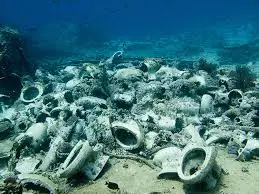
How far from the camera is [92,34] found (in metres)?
40.1

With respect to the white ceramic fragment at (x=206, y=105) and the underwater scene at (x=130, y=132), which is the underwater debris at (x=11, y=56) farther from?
the white ceramic fragment at (x=206, y=105)

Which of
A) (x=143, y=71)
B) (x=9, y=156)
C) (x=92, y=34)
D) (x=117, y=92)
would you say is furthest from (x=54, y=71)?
(x=92, y=34)

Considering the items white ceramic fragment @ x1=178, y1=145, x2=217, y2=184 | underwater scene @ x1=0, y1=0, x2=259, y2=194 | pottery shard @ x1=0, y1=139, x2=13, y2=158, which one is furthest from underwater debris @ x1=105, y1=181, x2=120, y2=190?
pottery shard @ x1=0, y1=139, x2=13, y2=158

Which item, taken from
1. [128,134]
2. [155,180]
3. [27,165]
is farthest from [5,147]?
[155,180]

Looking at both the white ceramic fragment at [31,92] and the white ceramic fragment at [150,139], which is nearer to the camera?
the white ceramic fragment at [150,139]

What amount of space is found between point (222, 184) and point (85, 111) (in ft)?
18.2

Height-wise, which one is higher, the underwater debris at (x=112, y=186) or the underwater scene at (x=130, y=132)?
the underwater scene at (x=130, y=132)

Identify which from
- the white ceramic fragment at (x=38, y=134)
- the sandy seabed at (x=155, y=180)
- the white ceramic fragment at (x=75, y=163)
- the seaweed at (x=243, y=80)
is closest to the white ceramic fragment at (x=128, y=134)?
the sandy seabed at (x=155, y=180)

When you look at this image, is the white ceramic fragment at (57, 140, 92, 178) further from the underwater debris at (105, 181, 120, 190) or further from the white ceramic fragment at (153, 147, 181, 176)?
the white ceramic fragment at (153, 147, 181, 176)

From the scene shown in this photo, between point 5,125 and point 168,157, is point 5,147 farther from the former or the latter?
point 168,157

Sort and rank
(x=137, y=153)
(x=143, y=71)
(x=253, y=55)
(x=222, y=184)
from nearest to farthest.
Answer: (x=222, y=184) → (x=137, y=153) → (x=143, y=71) → (x=253, y=55)

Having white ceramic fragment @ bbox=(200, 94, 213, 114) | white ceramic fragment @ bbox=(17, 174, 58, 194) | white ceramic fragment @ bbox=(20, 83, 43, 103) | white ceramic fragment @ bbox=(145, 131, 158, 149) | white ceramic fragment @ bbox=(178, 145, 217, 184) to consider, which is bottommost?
white ceramic fragment @ bbox=(17, 174, 58, 194)

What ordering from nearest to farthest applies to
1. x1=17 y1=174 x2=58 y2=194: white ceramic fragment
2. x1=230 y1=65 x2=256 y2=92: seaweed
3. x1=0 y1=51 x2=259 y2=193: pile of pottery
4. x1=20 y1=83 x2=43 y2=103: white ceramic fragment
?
1. x1=17 y1=174 x2=58 y2=194: white ceramic fragment
2. x1=0 y1=51 x2=259 y2=193: pile of pottery
3. x1=230 y1=65 x2=256 y2=92: seaweed
4. x1=20 y1=83 x2=43 y2=103: white ceramic fragment

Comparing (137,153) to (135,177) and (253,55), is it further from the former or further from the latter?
(253,55)
